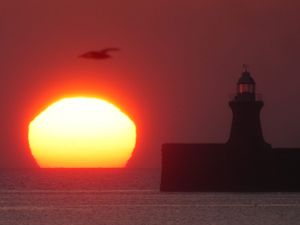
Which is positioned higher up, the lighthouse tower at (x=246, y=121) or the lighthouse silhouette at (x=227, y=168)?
the lighthouse tower at (x=246, y=121)

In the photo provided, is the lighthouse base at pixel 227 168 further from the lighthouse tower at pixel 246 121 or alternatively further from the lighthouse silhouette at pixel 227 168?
the lighthouse tower at pixel 246 121

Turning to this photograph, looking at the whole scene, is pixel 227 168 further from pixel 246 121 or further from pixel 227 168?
pixel 246 121

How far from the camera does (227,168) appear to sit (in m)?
39.0

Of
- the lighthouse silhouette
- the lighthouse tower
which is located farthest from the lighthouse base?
the lighthouse tower

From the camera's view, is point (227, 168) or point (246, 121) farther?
point (246, 121)

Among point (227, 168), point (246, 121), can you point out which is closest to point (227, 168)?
point (227, 168)

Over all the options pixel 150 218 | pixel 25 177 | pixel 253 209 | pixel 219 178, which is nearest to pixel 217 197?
pixel 219 178

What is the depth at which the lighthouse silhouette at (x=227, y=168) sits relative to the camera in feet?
126

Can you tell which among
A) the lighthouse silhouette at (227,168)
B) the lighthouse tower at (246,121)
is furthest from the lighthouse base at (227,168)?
the lighthouse tower at (246,121)

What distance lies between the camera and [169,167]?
127 ft

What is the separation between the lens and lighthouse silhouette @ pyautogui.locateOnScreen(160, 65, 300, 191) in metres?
38.5

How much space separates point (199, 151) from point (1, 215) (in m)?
10.3

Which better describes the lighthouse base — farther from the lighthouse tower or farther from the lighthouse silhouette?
the lighthouse tower

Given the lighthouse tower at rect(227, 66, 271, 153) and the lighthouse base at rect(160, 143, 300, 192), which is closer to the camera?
the lighthouse base at rect(160, 143, 300, 192)
